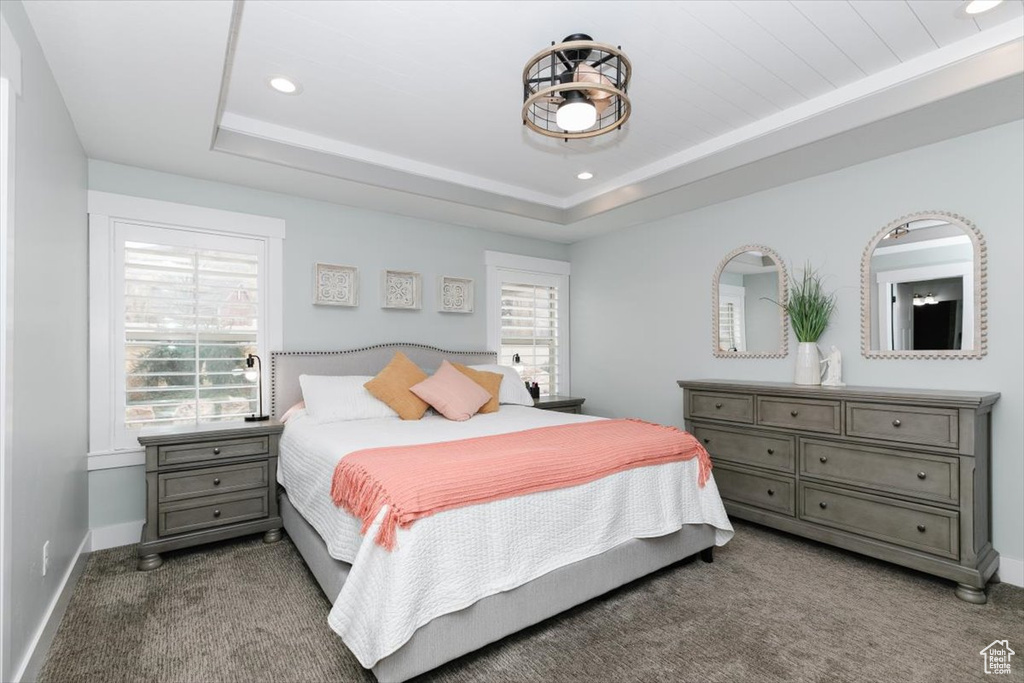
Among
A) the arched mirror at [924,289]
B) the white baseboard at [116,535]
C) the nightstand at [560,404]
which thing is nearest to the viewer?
the arched mirror at [924,289]

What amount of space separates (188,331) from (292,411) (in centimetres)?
87

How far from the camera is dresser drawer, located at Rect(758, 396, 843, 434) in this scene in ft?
9.71

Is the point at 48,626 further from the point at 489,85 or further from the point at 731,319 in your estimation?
the point at 731,319

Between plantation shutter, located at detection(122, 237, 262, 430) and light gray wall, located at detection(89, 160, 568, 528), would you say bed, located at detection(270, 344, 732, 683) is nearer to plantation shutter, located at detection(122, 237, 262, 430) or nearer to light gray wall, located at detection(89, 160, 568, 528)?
plantation shutter, located at detection(122, 237, 262, 430)

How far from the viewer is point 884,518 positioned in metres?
2.75

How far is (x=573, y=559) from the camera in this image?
2186mm

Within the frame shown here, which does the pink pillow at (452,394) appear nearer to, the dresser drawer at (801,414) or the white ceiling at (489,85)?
the white ceiling at (489,85)

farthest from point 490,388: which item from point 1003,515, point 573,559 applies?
point 1003,515

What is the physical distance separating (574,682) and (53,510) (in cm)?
238

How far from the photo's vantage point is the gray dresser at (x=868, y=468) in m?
2.50

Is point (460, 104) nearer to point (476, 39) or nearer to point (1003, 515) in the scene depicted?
point (476, 39)

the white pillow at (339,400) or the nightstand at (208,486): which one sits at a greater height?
the white pillow at (339,400)

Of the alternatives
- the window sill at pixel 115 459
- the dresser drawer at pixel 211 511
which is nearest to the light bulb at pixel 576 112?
the dresser drawer at pixel 211 511

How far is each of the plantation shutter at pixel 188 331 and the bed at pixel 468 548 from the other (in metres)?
0.76
